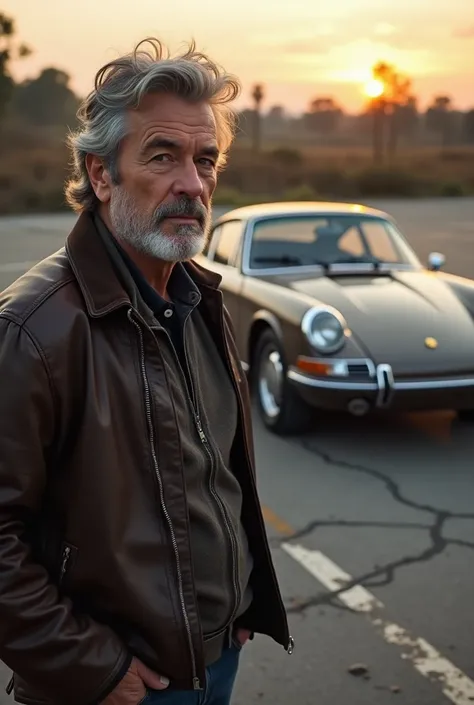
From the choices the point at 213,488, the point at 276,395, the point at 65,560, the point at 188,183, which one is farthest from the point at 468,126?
the point at 65,560

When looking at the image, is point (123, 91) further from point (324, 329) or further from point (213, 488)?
point (324, 329)

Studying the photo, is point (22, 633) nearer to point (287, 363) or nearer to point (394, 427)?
point (287, 363)

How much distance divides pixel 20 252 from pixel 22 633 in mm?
16710

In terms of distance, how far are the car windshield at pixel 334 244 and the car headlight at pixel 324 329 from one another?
4.19 ft

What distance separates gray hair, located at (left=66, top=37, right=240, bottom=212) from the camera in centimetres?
166

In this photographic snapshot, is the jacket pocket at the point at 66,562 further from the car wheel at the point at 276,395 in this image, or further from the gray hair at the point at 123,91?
the car wheel at the point at 276,395

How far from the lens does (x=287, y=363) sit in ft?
18.2

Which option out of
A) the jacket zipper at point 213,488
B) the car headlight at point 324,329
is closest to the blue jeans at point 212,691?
the jacket zipper at point 213,488

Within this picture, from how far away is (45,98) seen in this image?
93.4m

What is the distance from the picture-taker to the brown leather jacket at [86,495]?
1.48 meters

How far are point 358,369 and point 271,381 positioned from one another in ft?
2.69

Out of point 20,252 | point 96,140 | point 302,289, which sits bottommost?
point 20,252

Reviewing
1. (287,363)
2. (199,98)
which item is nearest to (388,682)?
(199,98)

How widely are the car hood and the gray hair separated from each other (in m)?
3.59
